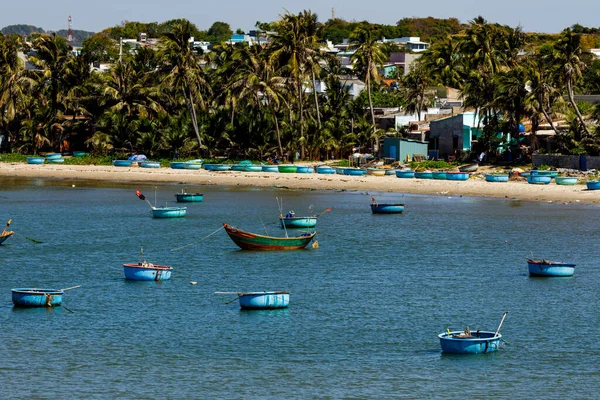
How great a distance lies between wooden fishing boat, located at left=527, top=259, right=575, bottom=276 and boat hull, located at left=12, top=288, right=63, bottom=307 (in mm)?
24364

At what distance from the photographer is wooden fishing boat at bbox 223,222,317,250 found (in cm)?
6034

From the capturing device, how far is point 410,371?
36125mm

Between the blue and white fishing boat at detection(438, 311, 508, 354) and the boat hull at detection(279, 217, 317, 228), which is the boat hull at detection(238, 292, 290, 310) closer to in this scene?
the blue and white fishing boat at detection(438, 311, 508, 354)

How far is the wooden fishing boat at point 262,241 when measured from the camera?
198 ft

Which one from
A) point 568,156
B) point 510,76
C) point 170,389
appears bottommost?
point 170,389

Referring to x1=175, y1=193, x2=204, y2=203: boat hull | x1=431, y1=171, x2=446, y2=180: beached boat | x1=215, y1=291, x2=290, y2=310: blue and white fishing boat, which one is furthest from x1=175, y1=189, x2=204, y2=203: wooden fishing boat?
x1=215, y1=291, x2=290, y2=310: blue and white fishing boat

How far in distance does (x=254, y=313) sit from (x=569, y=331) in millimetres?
13404

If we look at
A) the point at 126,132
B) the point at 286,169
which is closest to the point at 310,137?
the point at 286,169

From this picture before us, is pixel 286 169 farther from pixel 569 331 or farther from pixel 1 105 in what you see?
pixel 569 331

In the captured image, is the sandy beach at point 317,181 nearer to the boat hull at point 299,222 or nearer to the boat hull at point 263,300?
the boat hull at point 299,222

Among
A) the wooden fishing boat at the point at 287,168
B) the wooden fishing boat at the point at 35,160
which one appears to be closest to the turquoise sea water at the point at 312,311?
the wooden fishing boat at the point at 287,168

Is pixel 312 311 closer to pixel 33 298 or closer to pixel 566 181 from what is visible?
pixel 33 298

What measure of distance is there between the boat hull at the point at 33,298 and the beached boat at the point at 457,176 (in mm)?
54718

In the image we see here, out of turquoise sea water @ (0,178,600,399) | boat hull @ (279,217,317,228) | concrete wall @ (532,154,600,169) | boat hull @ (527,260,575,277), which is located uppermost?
concrete wall @ (532,154,600,169)
